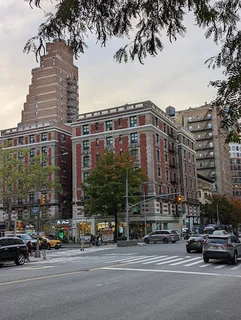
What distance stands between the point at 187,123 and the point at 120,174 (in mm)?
68929

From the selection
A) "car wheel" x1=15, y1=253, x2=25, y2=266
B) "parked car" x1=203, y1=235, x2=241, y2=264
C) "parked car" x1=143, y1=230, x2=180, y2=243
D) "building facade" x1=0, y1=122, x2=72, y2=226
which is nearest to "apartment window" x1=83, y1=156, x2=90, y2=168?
"building facade" x1=0, y1=122, x2=72, y2=226

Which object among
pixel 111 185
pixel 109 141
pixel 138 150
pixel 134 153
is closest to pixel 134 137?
pixel 138 150

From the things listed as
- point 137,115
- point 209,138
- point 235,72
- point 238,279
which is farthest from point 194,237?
point 209,138

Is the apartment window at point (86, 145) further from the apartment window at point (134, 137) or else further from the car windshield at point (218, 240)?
the car windshield at point (218, 240)

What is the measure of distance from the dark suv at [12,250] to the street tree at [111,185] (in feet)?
103

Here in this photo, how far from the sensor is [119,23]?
4859mm

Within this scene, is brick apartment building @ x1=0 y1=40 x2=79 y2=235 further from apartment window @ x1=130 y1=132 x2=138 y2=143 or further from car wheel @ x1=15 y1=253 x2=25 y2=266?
car wheel @ x1=15 y1=253 x2=25 y2=266

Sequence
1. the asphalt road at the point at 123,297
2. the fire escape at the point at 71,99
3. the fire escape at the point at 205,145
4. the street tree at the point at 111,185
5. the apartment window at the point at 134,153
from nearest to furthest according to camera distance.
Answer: the asphalt road at the point at 123,297, the street tree at the point at 111,185, the apartment window at the point at 134,153, the fire escape at the point at 71,99, the fire escape at the point at 205,145

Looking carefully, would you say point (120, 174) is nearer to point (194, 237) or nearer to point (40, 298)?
point (194, 237)

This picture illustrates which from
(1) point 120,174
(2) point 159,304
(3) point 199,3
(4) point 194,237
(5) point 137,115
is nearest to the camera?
(3) point 199,3

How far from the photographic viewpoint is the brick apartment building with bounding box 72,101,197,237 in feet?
215

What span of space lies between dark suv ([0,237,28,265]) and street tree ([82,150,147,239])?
31.3m

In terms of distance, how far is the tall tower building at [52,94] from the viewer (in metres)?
103

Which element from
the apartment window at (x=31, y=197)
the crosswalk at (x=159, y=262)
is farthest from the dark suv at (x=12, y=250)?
the apartment window at (x=31, y=197)
